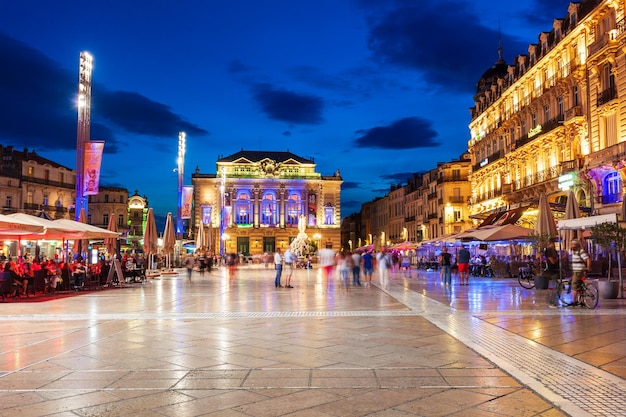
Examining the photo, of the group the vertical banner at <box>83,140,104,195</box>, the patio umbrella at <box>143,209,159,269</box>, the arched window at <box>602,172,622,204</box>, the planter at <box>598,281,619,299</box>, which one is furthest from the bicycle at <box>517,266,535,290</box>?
the patio umbrella at <box>143,209,159,269</box>

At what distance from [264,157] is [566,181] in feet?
211

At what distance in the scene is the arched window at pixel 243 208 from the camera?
88125 mm

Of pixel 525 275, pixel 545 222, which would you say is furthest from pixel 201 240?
pixel 545 222

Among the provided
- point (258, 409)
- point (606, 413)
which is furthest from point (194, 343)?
point (606, 413)

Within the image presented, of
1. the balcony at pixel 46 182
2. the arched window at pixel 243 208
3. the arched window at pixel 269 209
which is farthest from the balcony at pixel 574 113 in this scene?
the arched window at pixel 243 208

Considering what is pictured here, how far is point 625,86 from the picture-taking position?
90.0 ft

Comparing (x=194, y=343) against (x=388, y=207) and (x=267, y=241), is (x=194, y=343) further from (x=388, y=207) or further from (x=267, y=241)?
(x=388, y=207)

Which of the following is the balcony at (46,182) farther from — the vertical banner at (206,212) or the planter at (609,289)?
the planter at (609,289)

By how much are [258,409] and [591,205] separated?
29545 millimetres

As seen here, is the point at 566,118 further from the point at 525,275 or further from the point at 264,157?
the point at 264,157

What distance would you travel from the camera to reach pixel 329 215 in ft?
296

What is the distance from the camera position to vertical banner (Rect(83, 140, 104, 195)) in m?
19.8

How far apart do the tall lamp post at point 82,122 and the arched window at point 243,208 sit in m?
66.3

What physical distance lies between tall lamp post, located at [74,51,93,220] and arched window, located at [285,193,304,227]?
67.7 m
